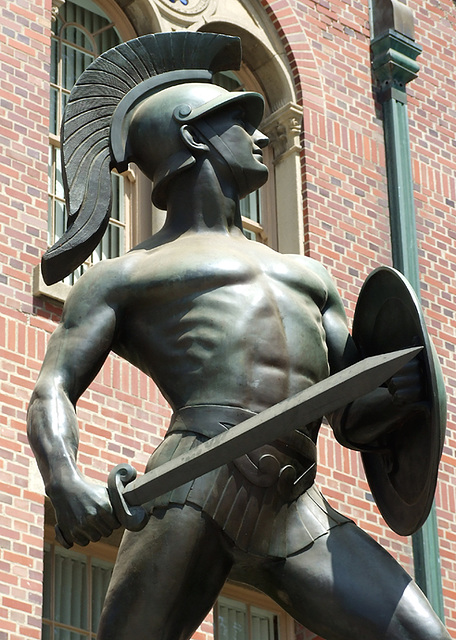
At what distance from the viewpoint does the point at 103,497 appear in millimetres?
5258

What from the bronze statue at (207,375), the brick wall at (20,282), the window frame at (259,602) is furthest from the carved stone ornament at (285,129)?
the bronze statue at (207,375)

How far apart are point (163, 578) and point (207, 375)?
0.65 metres

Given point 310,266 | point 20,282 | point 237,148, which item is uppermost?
point 20,282

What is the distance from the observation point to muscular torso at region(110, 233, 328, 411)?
5695mm

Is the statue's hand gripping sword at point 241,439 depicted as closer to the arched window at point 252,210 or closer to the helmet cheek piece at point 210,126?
the helmet cheek piece at point 210,126

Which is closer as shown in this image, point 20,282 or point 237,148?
point 237,148

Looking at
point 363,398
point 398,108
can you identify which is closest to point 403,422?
point 363,398

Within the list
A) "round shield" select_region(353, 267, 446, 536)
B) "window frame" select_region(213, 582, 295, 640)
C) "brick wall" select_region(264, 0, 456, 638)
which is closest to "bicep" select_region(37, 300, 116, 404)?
"round shield" select_region(353, 267, 446, 536)

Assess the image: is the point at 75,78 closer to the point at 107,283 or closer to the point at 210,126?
the point at 210,126

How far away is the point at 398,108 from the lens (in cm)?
1426

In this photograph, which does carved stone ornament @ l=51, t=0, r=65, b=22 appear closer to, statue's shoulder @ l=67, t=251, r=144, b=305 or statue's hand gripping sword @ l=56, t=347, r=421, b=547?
statue's shoulder @ l=67, t=251, r=144, b=305

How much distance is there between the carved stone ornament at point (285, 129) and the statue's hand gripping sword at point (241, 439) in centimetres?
833

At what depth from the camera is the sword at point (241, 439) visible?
522 cm

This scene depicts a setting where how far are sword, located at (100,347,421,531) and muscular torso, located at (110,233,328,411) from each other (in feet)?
1.27
